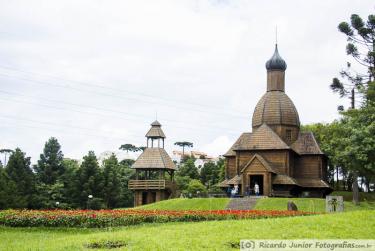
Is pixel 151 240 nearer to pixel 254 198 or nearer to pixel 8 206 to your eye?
pixel 254 198

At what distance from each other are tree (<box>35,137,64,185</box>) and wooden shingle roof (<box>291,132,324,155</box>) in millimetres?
24484

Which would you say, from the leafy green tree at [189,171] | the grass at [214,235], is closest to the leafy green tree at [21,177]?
the leafy green tree at [189,171]

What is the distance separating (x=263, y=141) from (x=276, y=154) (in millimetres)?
1473

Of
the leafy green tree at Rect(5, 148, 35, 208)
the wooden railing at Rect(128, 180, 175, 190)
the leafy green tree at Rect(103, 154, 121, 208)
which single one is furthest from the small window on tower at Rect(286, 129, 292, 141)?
the leafy green tree at Rect(5, 148, 35, 208)

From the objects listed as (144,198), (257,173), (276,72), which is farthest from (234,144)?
(144,198)

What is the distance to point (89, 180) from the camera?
51.4 meters

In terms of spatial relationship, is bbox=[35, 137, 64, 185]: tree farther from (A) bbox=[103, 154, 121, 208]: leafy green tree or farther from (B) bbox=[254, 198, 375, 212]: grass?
(B) bbox=[254, 198, 375, 212]: grass

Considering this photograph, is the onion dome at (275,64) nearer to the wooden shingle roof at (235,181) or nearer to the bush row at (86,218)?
the wooden shingle roof at (235,181)

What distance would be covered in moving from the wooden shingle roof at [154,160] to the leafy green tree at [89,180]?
6.01 meters

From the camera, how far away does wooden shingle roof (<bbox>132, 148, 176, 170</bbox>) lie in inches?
1882

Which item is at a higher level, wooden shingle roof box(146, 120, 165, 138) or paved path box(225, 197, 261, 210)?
wooden shingle roof box(146, 120, 165, 138)

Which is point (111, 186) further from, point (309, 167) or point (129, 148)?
point (129, 148)

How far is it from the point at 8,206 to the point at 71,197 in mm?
9044

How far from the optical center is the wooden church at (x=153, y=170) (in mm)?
47531
